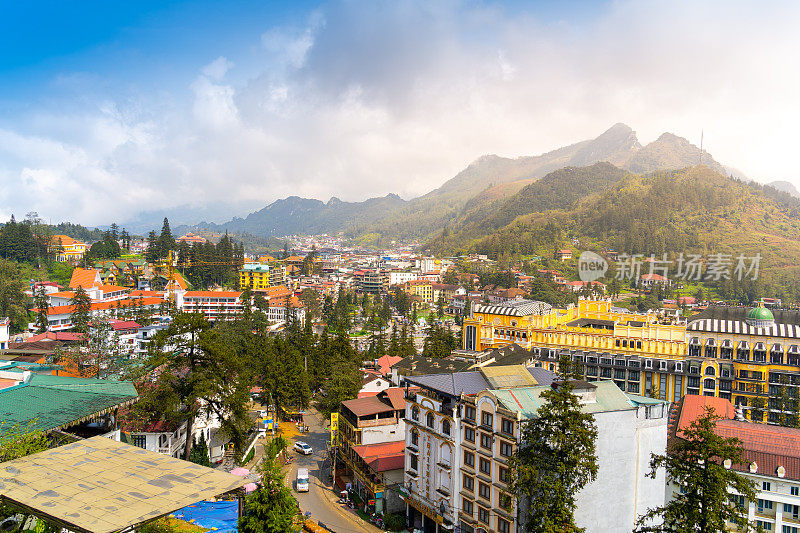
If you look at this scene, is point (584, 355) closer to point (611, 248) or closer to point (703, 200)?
point (611, 248)

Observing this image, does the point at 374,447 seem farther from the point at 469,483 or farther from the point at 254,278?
the point at 254,278

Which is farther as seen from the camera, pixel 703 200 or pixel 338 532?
pixel 703 200

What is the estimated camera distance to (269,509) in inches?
477

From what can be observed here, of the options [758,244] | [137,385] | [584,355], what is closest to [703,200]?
[758,244]

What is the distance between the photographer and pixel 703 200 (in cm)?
11319

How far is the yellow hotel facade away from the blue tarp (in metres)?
23.2

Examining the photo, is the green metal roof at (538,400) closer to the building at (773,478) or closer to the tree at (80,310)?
the building at (773,478)

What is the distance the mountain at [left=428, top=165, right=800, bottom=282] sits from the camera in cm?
9712

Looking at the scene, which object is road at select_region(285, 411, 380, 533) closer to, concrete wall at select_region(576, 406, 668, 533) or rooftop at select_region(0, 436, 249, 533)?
concrete wall at select_region(576, 406, 668, 533)

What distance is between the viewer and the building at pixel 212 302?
201ft

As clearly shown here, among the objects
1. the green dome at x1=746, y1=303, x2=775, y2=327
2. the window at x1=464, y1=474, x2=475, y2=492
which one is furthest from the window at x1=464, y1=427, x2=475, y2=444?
the green dome at x1=746, y1=303, x2=775, y2=327

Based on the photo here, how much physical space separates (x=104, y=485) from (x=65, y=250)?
254 ft

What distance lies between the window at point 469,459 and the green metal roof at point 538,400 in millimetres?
2173

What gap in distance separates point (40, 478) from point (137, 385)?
1124 cm
